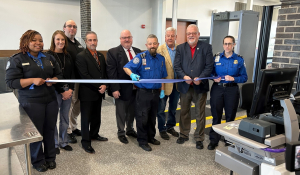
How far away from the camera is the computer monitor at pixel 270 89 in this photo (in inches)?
62.2

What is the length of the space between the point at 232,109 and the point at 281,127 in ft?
4.78

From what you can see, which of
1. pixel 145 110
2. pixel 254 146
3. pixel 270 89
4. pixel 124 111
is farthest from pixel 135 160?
pixel 270 89

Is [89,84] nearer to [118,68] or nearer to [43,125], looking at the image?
[118,68]

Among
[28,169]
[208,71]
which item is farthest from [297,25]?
[28,169]

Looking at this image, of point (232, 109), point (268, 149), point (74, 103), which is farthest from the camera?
point (74, 103)

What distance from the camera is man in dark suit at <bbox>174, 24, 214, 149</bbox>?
10.5ft

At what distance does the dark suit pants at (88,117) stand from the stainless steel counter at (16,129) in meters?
0.84

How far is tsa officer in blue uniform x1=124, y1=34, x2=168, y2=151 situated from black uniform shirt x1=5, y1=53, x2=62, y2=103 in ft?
3.31

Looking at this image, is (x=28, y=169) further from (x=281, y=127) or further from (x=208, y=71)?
(x=208, y=71)

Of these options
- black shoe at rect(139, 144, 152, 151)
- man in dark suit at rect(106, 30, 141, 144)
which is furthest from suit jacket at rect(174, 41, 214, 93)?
black shoe at rect(139, 144, 152, 151)

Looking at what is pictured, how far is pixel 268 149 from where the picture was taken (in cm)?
155

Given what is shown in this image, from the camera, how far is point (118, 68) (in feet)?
11.0

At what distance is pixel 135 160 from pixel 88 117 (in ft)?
2.95

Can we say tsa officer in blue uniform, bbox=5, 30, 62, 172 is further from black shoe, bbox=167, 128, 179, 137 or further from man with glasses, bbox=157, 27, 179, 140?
black shoe, bbox=167, 128, 179, 137
